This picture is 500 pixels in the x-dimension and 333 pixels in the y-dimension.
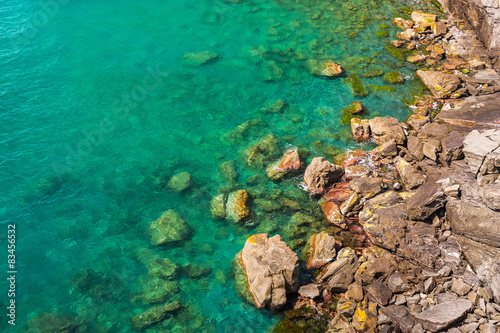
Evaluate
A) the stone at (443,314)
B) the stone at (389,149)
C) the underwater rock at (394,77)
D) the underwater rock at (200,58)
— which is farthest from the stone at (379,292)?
the underwater rock at (200,58)

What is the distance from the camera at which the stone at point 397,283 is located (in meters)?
11.4

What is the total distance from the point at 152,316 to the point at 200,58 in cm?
1494

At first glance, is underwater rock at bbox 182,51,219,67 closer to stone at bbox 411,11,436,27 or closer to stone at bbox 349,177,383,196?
stone at bbox 349,177,383,196

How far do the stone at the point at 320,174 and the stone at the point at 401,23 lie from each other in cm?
1405

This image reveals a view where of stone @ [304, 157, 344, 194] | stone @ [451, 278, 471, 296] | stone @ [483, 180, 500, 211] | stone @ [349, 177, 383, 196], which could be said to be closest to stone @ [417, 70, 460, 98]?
stone @ [349, 177, 383, 196]

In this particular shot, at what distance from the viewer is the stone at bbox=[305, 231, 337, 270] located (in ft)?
41.4

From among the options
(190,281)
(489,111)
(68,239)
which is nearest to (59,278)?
(68,239)

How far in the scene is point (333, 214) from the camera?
1406cm

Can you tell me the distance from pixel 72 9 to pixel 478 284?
2713 cm

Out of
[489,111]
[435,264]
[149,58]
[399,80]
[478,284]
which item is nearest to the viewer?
[478,284]

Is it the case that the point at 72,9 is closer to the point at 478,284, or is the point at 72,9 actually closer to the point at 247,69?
the point at 247,69

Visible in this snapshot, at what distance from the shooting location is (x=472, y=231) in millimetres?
12031

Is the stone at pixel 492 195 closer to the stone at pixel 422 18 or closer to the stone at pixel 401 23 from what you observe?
the stone at pixel 422 18

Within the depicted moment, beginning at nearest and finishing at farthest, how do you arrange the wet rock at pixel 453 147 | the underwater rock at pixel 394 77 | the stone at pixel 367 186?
the wet rock at pixel 453 147, the stone at pixel 367 186, the underwater rock at pixel 394 77
